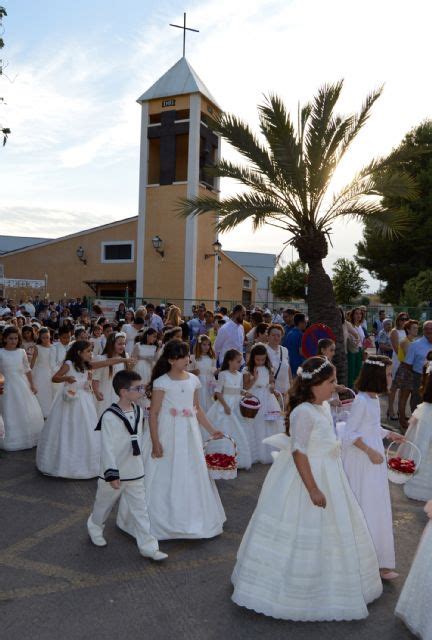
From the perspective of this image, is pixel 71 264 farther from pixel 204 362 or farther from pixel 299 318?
pixel 204 362

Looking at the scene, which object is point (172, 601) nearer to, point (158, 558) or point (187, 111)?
point (158, 558)

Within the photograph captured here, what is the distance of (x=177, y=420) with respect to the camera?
538 cm

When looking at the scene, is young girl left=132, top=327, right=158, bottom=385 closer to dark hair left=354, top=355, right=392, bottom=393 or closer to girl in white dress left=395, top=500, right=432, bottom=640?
dark hair left=354, top=355, right=392, bottom=393

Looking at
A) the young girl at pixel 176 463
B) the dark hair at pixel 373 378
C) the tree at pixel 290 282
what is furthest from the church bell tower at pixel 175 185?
the tree at pixel 290 282

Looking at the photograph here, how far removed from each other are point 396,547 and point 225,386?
130 inches

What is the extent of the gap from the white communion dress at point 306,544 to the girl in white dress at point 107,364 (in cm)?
364

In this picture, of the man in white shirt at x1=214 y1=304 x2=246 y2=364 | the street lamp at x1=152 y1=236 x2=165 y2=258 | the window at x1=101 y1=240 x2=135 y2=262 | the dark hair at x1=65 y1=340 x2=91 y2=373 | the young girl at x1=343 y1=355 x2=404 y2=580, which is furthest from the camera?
the window at x1=101 y1=240 x2=135 y2=262

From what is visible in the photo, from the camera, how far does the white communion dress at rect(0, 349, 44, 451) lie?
830 centimetres

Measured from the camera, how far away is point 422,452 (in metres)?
6.86

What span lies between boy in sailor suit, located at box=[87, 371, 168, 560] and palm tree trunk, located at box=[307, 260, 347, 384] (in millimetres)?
7408

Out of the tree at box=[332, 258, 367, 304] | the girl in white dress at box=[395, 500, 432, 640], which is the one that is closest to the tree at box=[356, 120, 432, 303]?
the tree at box=[332, 258, 367, 304]

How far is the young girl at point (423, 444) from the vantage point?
261 inches

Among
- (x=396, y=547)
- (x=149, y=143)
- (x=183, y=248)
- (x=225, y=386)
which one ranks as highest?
(x=149, y=143)

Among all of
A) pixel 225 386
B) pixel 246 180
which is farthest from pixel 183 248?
pixel 225 386
